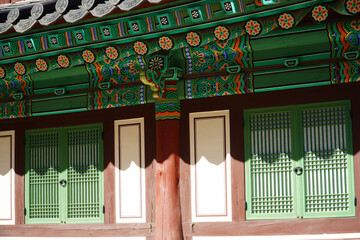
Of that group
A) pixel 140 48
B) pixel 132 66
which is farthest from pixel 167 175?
pixel 140 48

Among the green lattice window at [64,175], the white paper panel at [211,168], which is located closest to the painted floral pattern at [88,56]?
the green lattice window at [64,175]

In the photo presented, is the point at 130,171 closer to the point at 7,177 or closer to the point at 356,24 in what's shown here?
the point at 7,177

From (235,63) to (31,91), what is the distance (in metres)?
3.26

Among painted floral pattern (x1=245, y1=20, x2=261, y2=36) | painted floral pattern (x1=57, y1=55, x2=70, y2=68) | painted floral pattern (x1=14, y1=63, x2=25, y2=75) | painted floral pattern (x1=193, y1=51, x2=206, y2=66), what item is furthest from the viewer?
painted floral pattern (x1=14, y1=63, x2=25, y2=75)

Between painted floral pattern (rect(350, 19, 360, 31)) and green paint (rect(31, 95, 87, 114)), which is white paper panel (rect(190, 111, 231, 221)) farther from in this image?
painted floral pattern (rect(350, 19, 360, 31))

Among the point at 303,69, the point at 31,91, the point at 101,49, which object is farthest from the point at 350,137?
the point at 31,91

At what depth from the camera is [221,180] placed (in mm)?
9172

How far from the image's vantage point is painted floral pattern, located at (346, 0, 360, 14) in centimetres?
746

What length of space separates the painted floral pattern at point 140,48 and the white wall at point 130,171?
1.34m

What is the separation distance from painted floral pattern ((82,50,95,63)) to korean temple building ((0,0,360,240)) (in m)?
0.02

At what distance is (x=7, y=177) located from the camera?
10.9 meters

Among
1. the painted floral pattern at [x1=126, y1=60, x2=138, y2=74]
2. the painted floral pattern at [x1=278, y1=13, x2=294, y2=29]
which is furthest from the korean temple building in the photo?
the painted floral pattern at [x1=126, y1=60, x2=138, y2=74]

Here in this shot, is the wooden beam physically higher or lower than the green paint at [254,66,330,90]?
lower

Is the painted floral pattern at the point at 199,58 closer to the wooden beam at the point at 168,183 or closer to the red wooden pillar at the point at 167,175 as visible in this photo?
the red wooden pillar at the point at 167,175
